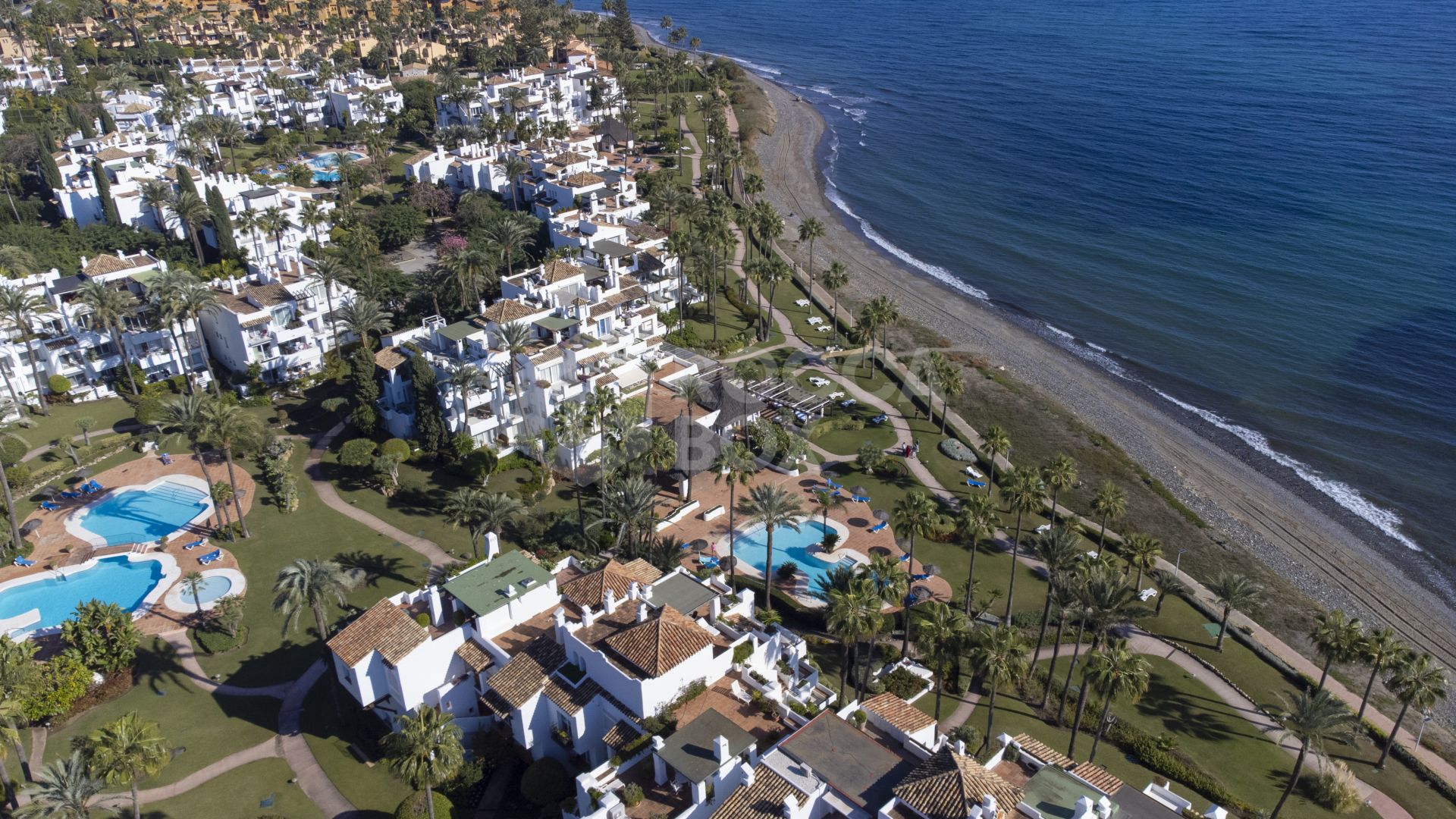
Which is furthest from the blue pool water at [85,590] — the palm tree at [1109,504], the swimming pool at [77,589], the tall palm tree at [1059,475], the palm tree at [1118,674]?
the palm tree at [1109,504]

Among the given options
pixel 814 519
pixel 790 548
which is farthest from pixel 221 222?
pixel 790 548

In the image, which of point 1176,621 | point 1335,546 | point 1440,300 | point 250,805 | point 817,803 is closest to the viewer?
point 817,803

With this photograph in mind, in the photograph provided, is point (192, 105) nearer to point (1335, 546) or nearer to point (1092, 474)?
point (1092, 474)

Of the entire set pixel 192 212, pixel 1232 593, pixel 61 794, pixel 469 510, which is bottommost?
pixel 1232 593

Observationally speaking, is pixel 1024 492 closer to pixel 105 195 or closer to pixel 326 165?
pixel 105 195

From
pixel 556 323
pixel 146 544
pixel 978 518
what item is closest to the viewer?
pixel 978 518

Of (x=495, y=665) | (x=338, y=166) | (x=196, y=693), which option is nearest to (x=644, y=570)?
(x=495, y=665)
